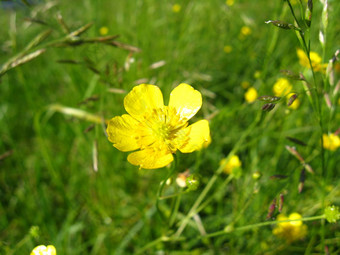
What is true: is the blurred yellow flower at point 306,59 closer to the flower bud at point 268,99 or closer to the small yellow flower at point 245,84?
the small yellow flower at point 245,84

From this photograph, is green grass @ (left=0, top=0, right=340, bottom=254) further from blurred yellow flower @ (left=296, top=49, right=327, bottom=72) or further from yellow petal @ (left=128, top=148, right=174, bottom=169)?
yellow petal @ (left=128, top=148, right=174, bottom=169)

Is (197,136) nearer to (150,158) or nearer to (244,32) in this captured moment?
(150,158)

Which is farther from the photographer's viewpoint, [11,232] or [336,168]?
[336,168]

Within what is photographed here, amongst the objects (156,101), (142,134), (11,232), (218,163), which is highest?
(156,101)

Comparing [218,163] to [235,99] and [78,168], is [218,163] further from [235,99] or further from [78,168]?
[78,168]

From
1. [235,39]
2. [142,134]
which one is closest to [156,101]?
[142,134]

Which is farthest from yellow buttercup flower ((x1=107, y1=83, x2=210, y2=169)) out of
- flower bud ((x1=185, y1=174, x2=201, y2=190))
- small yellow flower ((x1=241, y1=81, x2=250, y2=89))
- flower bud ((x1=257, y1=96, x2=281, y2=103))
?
small yellow flower ((x1=241, y1=81, x2=250, y2=89))

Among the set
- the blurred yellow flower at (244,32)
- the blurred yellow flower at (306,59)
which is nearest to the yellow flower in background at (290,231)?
the blurred yellow flower at (306,59)
